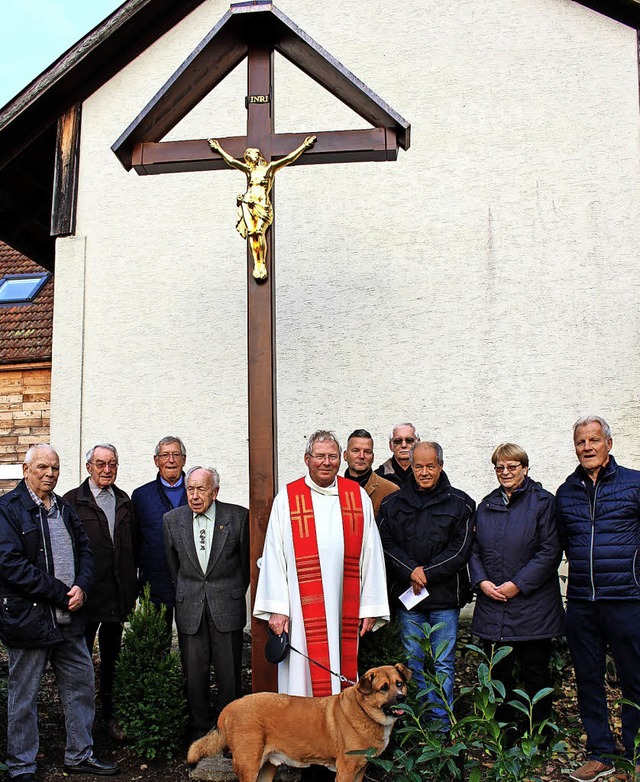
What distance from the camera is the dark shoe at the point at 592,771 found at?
4.59 meters

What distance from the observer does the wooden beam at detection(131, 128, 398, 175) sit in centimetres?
520

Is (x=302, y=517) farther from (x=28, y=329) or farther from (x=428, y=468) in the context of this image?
(x=28, y=329)

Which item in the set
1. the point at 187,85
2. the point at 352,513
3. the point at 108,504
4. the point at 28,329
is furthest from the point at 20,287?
the point at 352,513

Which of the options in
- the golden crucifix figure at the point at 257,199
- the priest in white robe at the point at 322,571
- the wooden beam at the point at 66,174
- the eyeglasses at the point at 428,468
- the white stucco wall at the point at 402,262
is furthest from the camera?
the wooden beam at the point at 66,174

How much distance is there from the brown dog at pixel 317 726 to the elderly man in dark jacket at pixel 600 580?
3.93 ft

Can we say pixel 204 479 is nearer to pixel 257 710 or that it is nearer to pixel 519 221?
pixel 257 710

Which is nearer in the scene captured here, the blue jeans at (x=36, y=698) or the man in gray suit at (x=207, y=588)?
the blue jeans at (x=36, y=698)

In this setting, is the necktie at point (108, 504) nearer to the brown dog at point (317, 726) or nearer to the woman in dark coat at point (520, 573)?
the brown dog at point (317, 726)

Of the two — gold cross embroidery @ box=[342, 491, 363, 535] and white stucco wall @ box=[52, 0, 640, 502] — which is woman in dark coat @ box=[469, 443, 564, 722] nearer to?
gold cross embroidery @ box=[342, 491, 363, 535]

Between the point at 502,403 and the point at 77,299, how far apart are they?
4.30 meters

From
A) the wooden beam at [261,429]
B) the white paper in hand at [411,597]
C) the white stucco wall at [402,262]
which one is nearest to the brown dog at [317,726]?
the wooden beam at [261,429]

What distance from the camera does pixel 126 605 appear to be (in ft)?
17.9

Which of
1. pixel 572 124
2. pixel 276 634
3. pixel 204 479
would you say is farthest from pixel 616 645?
pixel 572 124

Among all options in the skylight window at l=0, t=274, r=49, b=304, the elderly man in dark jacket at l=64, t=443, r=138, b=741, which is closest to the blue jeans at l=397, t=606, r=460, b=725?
the elderly man in dark jacket at l=64, t=443, r=138, b=741
